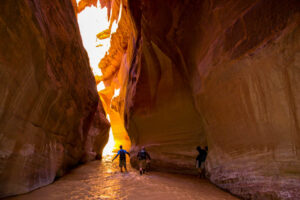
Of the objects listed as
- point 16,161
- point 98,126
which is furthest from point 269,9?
point 98,126

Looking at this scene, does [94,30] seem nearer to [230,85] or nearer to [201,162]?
[201,162]

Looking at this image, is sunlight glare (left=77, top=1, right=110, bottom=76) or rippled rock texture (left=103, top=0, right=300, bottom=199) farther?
sunlight glare (left=77, top=1, right=110, bottom=76)

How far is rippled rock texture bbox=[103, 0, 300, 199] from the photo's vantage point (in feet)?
10.4

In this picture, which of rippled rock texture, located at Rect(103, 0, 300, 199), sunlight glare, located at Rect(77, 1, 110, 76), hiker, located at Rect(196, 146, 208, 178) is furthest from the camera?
sunlight glare, located at Rect(77, 1, 110, 76)

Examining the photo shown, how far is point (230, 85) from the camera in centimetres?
422

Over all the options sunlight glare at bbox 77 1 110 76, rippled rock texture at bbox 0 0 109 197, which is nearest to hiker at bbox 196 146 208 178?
rippled rock texture at bbox 0 0 109 197

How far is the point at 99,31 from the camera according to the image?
59.8 feet

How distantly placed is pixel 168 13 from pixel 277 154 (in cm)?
503

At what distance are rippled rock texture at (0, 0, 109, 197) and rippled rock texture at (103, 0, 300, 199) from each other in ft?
9.79

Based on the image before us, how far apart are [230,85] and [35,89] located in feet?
14.8

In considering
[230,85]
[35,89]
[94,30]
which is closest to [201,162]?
[230,85]

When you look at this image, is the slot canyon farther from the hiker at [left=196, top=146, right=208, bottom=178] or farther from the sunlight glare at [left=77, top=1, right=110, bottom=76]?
the sunlight glare at [left=77, top=1, right=110, bottom=76]

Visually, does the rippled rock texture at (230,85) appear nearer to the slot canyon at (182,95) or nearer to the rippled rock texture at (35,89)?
the slot canyon at (182,95)

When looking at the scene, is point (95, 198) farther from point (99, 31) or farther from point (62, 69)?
point (99, 31)
